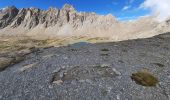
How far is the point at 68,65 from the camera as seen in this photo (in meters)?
32.0

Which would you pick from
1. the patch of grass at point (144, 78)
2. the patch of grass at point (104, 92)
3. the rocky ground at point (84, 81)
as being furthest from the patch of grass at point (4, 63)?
the patch of grass at point (144, 78)

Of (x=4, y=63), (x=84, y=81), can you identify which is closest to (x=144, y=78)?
(x=84, y=81)

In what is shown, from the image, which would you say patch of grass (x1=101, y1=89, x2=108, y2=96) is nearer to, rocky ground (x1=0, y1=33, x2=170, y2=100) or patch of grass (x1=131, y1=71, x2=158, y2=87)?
rocky ground (x1=0, y1=33, x2=170, y2=100)

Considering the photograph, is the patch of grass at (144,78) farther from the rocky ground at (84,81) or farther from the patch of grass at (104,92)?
the patch of grass at (104,92)

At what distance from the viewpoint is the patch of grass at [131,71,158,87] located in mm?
25597

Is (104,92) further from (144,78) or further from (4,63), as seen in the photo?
(4,63)

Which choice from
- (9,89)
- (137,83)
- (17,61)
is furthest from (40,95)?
(17,61)

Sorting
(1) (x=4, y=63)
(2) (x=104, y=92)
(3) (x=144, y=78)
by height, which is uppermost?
(3) (x=144, y=78)

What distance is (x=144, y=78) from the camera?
2703 centimetres

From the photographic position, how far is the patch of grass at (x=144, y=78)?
25.6m

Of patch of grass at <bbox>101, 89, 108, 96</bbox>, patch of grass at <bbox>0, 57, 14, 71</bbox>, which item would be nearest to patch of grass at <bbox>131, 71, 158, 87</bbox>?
patch of grass at <bbox>101, 89, 108, 96</bbox>

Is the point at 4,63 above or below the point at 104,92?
above

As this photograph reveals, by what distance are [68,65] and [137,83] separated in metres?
11.1

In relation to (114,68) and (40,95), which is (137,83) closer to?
(114,68)
